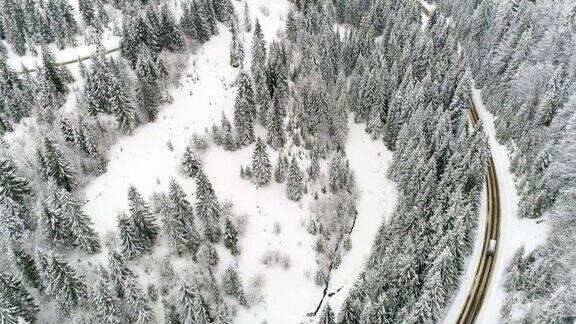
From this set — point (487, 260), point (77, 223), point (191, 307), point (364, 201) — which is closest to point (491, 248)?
point (487, 260)

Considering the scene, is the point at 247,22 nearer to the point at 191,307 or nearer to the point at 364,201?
the point at 364,201

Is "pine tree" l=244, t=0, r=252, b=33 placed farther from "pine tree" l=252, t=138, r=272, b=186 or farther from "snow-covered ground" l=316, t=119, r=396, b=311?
"pine tree" l=252, t=138, r=272, b=186

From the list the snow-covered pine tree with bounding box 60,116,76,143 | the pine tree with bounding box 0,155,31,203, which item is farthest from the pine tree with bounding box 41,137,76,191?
the snow-covered pine tree with bounding box 60,116,76,143

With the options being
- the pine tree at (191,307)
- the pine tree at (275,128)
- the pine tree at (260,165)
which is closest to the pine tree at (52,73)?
the pine tree at (260,165)

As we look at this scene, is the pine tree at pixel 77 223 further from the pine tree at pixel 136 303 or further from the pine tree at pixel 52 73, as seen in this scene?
the pine tree at pixel 52 73

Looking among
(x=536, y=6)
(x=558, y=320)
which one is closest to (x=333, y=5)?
(x=536, y=6)

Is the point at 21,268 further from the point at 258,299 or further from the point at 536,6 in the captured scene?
the point at 536,6
